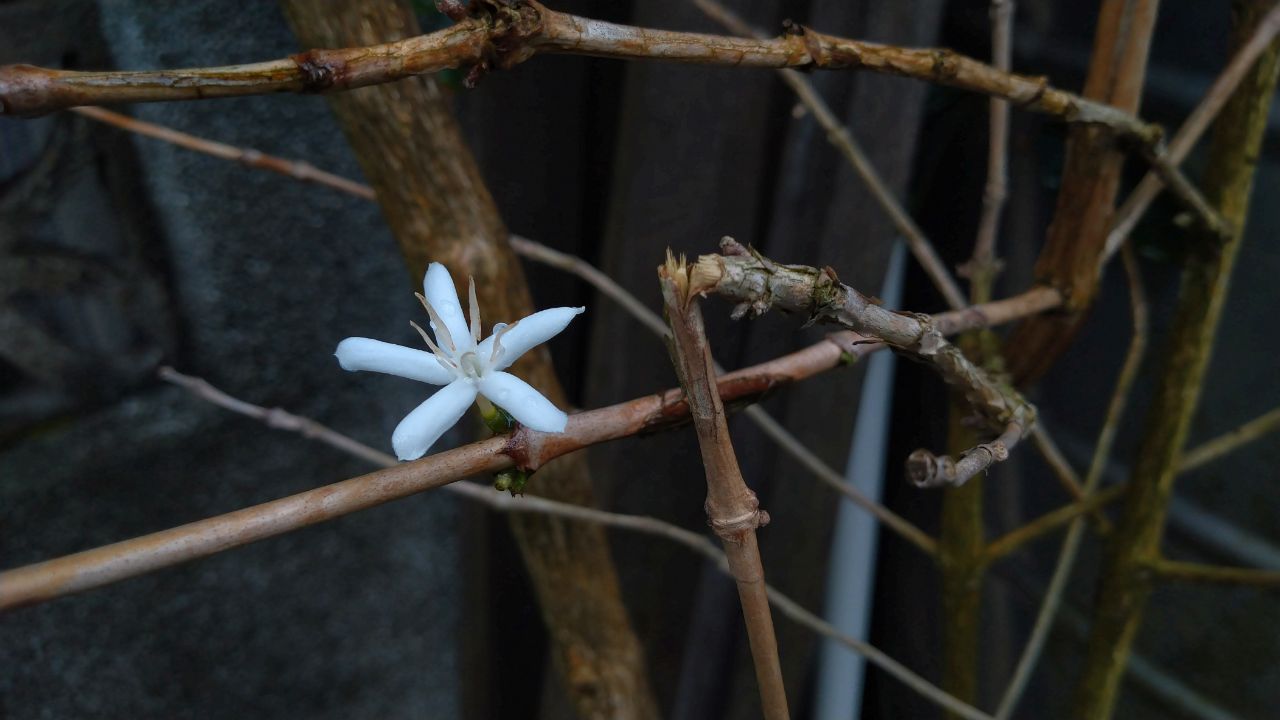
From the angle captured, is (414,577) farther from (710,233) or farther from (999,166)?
(999,166)

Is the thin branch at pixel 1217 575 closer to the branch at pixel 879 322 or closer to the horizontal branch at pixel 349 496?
the branch at pixel 879 322

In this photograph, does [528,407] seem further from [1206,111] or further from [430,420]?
[1206,111]

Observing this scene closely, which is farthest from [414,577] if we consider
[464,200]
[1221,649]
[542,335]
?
[1221,649]

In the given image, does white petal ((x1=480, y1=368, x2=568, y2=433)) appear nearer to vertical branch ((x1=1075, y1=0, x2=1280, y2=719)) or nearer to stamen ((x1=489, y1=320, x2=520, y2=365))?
stamen ((x1=489, y1=320, x2=520, y2=365))

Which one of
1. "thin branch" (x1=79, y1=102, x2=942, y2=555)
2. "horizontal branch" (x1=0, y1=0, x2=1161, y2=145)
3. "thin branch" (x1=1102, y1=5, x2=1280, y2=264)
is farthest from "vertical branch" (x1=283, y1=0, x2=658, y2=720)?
"thin branch" (x1=1102, y1=5, x2=1280, y2=264)

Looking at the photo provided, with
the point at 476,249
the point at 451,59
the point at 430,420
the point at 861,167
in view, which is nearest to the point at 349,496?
the point at 430,420
